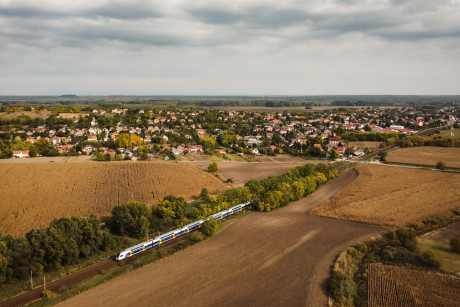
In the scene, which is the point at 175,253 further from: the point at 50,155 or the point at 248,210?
the point at 50,155

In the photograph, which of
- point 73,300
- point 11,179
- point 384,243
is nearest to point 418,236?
point 384,243

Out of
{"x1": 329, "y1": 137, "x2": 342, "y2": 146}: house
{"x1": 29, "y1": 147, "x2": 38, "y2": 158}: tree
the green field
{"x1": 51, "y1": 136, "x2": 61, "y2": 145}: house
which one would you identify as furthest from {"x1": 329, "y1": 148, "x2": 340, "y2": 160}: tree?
{"x1": 51, "y1": 136, "x2": 61, "y2": 145}: house

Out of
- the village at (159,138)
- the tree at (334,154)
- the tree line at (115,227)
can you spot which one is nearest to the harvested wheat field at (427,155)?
the village at (159,138)

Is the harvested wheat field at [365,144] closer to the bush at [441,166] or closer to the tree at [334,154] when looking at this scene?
the tree at [334,154]

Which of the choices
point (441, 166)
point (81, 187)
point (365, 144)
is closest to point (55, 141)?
point (81, 187)

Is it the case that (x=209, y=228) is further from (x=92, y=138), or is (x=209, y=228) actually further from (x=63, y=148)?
(x=92, y=138)

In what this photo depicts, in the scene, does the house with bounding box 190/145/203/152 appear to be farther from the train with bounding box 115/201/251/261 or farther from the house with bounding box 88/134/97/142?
the train with bounding box 115/201/251/261
